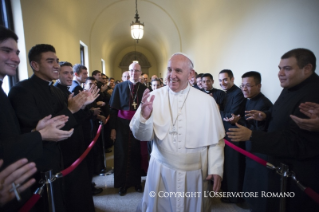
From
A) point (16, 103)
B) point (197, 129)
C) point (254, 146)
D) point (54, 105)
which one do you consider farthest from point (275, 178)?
point (16, 103)

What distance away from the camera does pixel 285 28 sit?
3053 mm

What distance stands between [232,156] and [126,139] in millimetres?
1995

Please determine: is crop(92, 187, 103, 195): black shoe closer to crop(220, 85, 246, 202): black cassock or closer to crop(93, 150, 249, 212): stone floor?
crop(93, 150, 249, 212): stone floor

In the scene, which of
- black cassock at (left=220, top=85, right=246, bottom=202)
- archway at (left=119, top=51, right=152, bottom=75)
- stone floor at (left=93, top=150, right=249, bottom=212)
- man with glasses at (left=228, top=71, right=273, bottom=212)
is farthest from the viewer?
archway at (left=119, top=51, right=152, bottom=75)

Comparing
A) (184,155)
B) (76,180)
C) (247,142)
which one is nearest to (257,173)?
(247,142)

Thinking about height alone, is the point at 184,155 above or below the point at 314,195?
above

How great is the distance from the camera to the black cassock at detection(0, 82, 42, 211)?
51.4 inches

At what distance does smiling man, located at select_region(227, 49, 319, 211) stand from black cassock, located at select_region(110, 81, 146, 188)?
221 centimetres

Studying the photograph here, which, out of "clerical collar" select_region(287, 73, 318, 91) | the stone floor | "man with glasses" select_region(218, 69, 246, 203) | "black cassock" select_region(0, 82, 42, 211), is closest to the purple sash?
the stone floor

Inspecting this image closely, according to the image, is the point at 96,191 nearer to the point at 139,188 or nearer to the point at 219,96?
Result: the point at 139,188

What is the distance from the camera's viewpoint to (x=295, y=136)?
1.77 meters

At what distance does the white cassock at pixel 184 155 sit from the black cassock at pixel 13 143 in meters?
0.84

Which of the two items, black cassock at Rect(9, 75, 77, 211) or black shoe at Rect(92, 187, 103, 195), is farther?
black shoe at Rect(92, 187, 103, 195)

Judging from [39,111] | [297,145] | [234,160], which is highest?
[39,111]
